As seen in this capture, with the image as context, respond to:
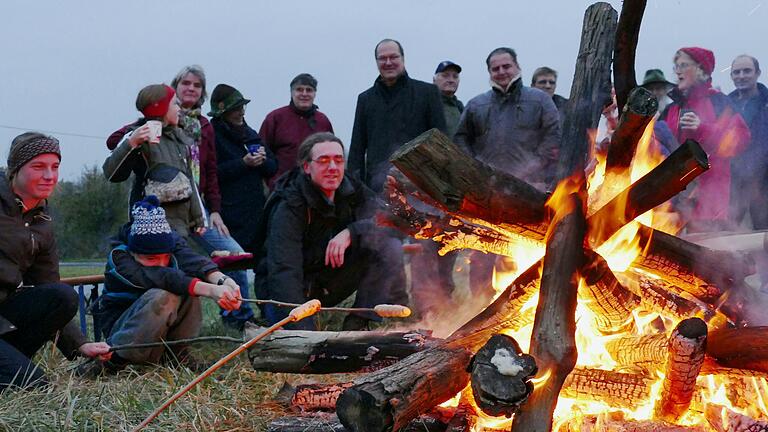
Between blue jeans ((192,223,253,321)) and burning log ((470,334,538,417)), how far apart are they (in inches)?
133

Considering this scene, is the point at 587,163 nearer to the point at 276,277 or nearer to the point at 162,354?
the point at 276,277

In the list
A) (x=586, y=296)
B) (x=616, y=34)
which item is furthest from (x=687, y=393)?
(x=616, y=34)

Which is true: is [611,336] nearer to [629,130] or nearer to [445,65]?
[629,130]

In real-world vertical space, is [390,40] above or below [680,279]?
above

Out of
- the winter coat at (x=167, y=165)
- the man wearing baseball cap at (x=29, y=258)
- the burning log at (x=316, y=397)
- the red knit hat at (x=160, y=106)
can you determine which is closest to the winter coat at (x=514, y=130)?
the winter coat at (x=167, y=165)

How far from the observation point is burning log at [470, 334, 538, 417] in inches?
104

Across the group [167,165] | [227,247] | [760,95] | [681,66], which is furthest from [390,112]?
[760,95]

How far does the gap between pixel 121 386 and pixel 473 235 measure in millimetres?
1799

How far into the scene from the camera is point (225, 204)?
6594 mm

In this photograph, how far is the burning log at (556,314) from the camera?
271 centimetres

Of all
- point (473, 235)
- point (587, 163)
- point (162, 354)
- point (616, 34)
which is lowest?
point (162, 354)

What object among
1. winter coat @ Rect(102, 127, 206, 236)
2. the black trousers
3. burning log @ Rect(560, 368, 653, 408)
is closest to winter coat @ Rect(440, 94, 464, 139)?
winter coat @ Rect(102, 127, 206, 236)

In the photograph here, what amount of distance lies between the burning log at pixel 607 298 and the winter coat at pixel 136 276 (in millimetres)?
2314

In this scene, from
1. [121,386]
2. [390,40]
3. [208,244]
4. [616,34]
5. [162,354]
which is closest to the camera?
[616,34]
